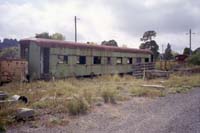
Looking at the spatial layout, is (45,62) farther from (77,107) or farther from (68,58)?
(77,107)

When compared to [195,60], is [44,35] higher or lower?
higher

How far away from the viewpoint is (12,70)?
1606 centimetres

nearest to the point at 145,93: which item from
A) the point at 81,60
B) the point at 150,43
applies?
the point at 81,60

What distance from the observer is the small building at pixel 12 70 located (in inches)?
614

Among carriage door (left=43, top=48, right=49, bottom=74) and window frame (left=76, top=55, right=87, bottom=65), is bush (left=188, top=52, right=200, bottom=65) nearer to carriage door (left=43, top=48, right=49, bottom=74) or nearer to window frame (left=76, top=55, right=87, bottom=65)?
window frame (left=76, top=55, right=87, bottom=65)

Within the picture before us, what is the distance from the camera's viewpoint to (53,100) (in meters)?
9.05

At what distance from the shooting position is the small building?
15586 millimetres

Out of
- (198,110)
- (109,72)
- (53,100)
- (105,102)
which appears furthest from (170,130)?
(109,72)

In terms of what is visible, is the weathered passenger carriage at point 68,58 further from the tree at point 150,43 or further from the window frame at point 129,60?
the tree at point 150,43

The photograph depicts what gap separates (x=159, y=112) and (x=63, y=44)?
11.7 meters

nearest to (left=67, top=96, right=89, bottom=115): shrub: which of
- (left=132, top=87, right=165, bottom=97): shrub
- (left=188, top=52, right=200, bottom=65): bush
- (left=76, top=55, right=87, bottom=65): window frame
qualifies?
(left=132, top=87, right=165, bottom=97): shrub

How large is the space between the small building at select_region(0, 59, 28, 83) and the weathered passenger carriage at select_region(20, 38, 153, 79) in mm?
1015

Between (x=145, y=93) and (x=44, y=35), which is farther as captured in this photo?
(x=44, y=35)

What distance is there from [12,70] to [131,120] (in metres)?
11.0
